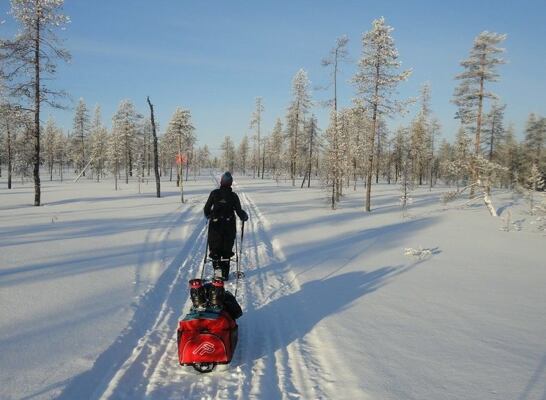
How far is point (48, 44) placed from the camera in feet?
71.4

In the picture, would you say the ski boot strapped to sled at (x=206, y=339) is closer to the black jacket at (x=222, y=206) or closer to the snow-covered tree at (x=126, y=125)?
the black jacket at (x=222, y=206)

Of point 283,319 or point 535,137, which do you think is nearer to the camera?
point 283,319

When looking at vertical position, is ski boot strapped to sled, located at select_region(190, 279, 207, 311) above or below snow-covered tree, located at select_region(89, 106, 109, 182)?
below

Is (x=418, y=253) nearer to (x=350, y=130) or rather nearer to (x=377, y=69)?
(x=377, y=69)

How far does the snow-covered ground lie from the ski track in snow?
24 mm

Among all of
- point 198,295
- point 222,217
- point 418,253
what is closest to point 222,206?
point 222,217

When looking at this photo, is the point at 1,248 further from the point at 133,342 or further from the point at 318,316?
the point at 318,316

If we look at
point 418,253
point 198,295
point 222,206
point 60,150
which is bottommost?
point 418,253

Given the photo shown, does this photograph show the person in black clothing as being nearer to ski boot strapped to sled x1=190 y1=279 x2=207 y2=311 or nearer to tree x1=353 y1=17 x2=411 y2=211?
ski boot strapped to sled x1=190 y1=279 x2=207 y2=311

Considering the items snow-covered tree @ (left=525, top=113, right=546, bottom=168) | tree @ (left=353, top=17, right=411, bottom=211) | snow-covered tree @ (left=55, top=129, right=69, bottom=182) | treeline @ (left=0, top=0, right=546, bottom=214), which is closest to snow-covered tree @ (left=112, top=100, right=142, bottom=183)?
treeline @ (left=0, top=0, right=546, bottom=214)

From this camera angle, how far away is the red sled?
4602 mm

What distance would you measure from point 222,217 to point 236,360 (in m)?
3.43

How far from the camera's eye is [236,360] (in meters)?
5.09

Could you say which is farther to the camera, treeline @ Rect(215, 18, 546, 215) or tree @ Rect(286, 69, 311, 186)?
tree @ Rect(286, 69, 311, 186)
